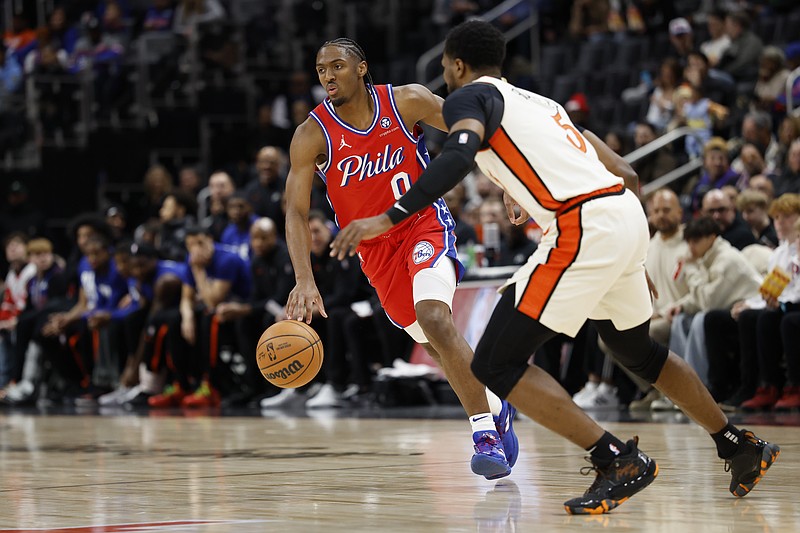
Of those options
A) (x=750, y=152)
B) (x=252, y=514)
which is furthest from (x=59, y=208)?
(x=252, y=514)

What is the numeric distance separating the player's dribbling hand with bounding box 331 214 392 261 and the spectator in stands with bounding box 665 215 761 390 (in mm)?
6026

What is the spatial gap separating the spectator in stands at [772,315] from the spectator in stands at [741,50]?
16.6ft

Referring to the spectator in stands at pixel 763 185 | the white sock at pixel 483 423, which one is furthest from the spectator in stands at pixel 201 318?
the white sock at pixel 483 423

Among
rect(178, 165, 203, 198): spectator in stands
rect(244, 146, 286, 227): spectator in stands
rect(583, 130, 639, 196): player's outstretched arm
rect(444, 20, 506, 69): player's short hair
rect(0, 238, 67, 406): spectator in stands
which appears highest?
rect(444, 20, 506, 69): player's short hair

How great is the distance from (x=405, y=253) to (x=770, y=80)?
8216mm

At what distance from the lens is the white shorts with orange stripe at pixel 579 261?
4.55 metres

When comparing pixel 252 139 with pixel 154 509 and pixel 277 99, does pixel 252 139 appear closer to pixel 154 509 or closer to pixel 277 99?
pixel 277 99

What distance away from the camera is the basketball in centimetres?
600

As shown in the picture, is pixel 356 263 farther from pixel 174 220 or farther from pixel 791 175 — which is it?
pixel 791 175

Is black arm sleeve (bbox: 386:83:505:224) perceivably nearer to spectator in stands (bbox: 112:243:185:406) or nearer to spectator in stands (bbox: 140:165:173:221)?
spectator in stands (bbox: 112:243:185:406)

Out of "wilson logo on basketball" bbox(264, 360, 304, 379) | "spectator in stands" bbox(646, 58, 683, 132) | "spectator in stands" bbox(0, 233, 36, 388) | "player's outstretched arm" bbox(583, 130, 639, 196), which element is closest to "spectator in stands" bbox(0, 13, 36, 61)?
"spectator in stands" bbox(0, 233, 36, 388)

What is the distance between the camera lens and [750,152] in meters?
11.4

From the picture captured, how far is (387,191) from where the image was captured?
630 cm

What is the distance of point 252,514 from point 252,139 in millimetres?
14263
